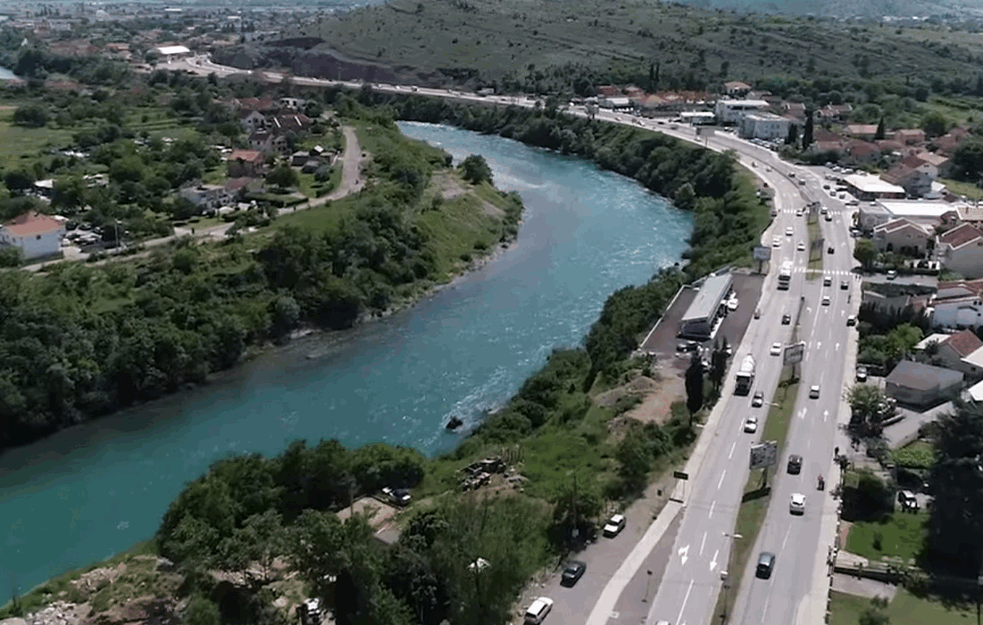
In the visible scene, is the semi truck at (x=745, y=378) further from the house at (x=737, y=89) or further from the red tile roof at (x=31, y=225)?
the house at (x=737, y=89)

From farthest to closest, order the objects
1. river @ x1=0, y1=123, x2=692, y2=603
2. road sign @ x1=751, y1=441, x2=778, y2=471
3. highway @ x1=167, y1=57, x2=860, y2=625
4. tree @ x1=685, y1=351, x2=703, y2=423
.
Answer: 1. tree @ x1=685, y1=351, x2=703, y2=423
2. river @ x1=0, y1=123, x2=692, y2=603
3. road sign @ x1=751, y1=441, x2=778, y2=471
4. highway @ x1=167, y1=57, x2=860, y2=625

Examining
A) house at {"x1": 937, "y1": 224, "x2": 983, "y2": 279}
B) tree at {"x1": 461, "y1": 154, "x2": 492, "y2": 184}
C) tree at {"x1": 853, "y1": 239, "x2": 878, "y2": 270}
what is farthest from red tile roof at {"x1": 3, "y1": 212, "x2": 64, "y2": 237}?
house at {"x1": 937, "y1": 224, "x2": 983, "y2": 279}

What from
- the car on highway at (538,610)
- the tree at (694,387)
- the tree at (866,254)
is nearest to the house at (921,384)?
the tree at (694,387)

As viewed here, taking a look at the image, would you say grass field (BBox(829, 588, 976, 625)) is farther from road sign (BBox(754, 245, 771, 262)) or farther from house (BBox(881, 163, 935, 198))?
house (BBox(881, 163, 935, 198))

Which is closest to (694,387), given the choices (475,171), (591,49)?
(475,171)

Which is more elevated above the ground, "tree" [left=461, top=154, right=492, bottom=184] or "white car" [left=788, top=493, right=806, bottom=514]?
"white car" [left=788, top=493, right=806, bottom=514]

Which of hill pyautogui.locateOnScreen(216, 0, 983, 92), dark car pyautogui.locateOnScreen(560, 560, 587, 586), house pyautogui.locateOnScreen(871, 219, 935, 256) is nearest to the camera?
dark car pyautogui.locateOnScreen(560, 560, 587, 586)
